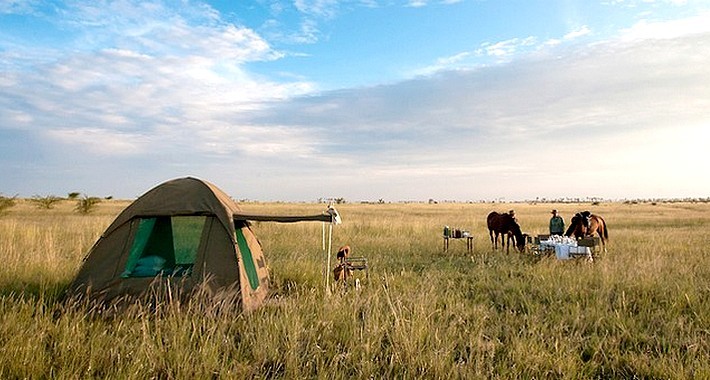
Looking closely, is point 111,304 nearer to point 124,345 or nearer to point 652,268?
point 124,345

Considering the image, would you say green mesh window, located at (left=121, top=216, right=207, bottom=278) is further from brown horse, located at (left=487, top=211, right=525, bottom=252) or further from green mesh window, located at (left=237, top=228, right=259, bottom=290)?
brown horse, located at (left=487, top=211, right=525, bottom=252)

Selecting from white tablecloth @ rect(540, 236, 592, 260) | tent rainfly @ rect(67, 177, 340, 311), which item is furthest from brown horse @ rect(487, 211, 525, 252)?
tent rainfly @ rect(67, 177, 340, 311)

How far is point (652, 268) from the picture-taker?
9750 mm

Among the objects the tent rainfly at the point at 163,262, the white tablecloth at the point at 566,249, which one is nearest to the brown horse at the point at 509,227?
the white tablecloth at the point at 566,249

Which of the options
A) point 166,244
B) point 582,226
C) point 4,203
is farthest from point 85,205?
point 582,226

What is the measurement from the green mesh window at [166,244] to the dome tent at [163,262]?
2cm

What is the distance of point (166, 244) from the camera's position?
920 centimetres

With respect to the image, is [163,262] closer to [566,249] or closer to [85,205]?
[566,249]

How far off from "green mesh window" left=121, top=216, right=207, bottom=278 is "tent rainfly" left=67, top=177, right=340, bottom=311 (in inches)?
0.9

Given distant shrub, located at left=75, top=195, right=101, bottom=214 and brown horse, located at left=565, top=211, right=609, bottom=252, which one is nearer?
brown horse, located at left=565, top=211, right=609, bottom=252

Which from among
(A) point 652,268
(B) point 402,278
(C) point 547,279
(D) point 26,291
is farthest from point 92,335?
(A) point 652,268

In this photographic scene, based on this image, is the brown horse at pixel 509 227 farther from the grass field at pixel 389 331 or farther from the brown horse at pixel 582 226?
the grass field at pixel 389 331

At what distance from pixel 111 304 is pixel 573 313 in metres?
6.82

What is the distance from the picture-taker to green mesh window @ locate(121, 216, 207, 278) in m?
7.54
